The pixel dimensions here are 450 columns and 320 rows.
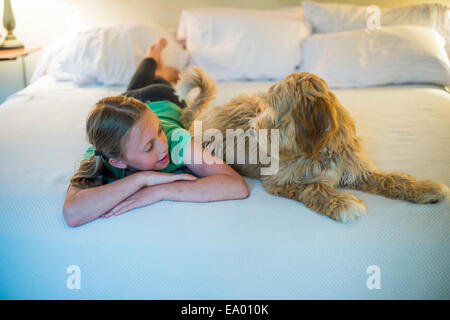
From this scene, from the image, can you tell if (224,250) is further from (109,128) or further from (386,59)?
(386,59)

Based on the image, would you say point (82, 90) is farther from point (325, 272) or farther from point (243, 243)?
point (325, 272)

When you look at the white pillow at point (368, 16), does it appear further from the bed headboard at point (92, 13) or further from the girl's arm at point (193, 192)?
the girl's arm at point (193, 192)

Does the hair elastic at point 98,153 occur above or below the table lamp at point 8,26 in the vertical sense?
below

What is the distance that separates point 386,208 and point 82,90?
6.95 feet

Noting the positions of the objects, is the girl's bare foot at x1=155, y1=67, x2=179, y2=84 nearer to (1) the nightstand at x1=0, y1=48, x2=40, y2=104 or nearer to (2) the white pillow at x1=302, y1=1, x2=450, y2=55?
(2) the white pillow at x1=302, y1=1, x2=450, y2=55

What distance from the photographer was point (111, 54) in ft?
8.82

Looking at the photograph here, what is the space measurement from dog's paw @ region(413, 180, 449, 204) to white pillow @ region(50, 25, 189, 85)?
194 centimetres

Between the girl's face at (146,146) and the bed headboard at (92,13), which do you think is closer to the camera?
the girl's face at (146,146)

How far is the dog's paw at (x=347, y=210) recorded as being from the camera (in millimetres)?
1190

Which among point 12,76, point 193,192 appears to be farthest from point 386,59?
point 12,76

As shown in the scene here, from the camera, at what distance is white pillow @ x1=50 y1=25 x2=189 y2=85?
2.66m

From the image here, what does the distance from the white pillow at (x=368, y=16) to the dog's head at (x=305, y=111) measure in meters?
1.82

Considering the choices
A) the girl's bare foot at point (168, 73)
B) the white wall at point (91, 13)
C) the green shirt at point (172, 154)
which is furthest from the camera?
the white wall at point (91, 13)

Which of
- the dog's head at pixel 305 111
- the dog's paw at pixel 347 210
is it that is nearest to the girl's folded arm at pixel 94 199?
the dog's head at pixel 305 111
